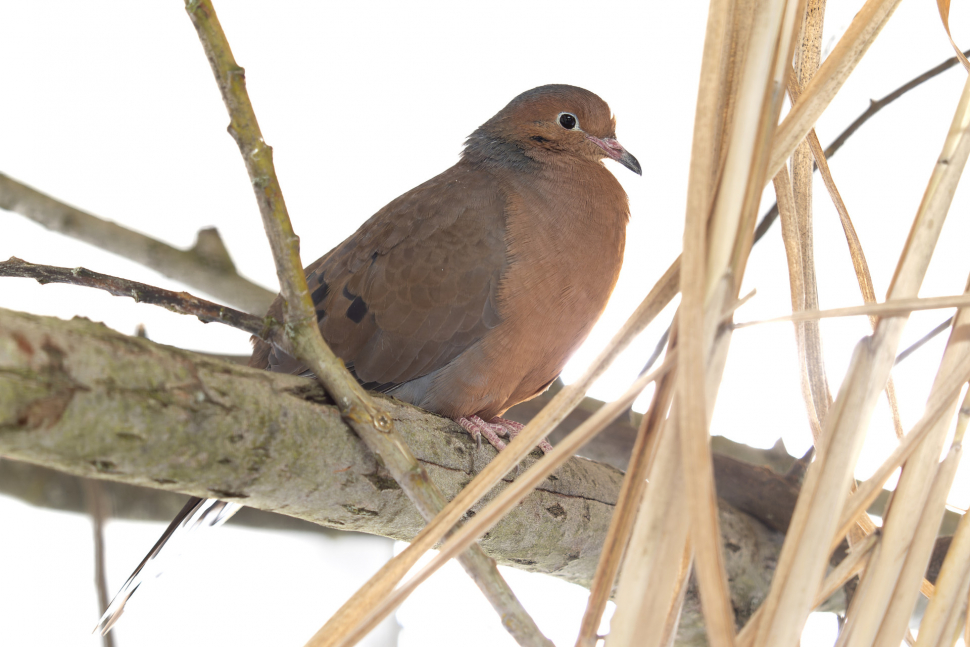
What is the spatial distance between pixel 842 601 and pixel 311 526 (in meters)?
1.76

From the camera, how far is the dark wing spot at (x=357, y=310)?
1681mm

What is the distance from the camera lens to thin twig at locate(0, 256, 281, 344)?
86 centimetres

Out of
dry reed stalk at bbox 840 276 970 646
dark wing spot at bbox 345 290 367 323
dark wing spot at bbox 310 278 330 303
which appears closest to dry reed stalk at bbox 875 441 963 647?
dry reed stalk at bbox 840 276 970 646

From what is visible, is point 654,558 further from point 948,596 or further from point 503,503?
point 948,596

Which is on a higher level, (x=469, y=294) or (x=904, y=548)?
(x=469, y=294)

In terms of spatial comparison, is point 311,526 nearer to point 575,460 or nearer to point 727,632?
point 575,460

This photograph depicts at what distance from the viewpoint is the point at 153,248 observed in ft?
7.68

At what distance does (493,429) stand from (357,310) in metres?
0.41

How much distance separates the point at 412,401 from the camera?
5.67 feet

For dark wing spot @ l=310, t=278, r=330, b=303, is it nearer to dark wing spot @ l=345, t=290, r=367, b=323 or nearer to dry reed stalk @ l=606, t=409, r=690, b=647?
dark wing spot @ l=345, t=290, r=367, b=323

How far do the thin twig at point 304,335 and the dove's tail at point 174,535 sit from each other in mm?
641

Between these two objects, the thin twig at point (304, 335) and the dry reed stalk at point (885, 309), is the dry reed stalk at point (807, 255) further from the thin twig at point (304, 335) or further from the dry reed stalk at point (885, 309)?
the thin twig at point (304, 335)

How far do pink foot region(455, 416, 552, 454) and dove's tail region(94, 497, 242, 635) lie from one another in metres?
0.47

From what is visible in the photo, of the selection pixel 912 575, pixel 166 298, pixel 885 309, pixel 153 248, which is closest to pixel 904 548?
pixel 912 575
